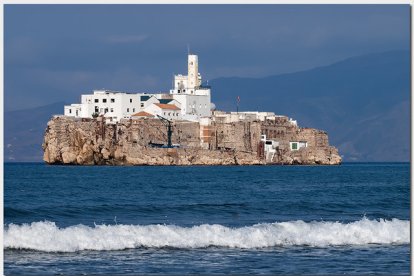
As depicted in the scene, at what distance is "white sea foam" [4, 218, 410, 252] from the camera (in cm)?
2141

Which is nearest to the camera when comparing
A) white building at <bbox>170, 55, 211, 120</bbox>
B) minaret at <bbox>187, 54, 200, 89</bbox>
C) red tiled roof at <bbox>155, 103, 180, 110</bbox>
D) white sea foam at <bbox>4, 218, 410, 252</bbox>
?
white sea foam at <bbox>4, 218, 410, 252</bbox>

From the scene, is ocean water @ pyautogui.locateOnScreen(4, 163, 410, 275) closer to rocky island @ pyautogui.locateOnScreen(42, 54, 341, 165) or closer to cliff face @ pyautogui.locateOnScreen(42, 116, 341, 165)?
cliff face @ pyautogui.locateOnScreen(42, 116, 341, 165)

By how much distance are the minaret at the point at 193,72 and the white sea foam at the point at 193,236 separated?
116 meters

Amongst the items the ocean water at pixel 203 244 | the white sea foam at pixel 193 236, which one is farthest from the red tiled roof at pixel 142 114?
the white sea foam at pixel 193 236

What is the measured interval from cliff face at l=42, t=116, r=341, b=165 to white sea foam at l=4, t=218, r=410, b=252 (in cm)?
8104

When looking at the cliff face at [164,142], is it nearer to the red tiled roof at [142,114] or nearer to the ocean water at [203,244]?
the red tiled roof at [142,114]

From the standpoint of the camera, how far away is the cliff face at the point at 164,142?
104750mm

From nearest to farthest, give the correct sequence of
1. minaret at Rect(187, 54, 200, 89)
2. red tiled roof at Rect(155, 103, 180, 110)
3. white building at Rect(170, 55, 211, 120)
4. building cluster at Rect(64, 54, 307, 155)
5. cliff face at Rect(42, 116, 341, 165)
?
cliff face at Rect(42, 116, 341, 165), building cluster at Rect(64, 54, 307, 155), red tiled roof at Rect(155, 103, 180, 110), white building at Rect(170, 55, 211, 120), minaret at Rect(187, 54, 200, 89)

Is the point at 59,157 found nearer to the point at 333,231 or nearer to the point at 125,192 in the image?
the point at 125,192

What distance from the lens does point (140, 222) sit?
31125mm

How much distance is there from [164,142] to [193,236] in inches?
3475

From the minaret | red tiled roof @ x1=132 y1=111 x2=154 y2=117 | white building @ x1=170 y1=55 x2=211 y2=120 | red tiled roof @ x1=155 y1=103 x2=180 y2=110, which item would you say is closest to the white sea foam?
red tiled roof @ x1=132 y1=111 x2=154 y2=117

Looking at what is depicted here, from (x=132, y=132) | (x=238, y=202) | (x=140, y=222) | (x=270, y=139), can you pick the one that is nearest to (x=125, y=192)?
(x=238, y=202)

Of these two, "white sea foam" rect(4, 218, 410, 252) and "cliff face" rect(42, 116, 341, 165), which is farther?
"cliff face" rect(42, 116, 341, 165)
